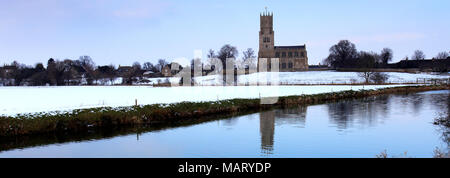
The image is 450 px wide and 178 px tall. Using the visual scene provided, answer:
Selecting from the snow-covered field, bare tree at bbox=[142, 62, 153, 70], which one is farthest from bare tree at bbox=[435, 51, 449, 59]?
bare tree at bbox=[142, 62, 153, 70]

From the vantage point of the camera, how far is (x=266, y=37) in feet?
497

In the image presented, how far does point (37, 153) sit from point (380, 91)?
5038 cm

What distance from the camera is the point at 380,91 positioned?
56.0 m

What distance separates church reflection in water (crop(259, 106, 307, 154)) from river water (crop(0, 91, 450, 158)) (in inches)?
Answer: 1.6

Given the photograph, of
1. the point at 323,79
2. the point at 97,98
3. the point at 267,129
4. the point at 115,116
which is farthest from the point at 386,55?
the point at 115,116

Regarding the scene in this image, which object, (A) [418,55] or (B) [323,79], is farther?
(A) [418,55]

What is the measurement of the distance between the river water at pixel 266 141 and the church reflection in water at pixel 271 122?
0.04m

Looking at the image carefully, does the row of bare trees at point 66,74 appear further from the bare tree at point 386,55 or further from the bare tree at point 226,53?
the bare tree at point 386,55

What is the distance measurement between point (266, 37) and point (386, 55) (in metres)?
49.4

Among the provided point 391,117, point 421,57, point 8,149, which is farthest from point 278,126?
point 421,57

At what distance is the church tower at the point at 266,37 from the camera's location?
15100 cm

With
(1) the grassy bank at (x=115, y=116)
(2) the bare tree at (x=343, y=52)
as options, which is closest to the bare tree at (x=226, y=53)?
(2) the bare tree at (x=343, y=52)

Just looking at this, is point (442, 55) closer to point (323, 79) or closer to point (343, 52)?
point (343, 52)
